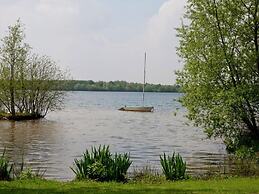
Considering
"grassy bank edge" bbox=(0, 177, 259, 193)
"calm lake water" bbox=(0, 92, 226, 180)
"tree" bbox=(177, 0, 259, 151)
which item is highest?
"tree" bbox=(177, 0, 259, 151)

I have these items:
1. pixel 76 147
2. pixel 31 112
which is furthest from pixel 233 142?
pixel 31 112

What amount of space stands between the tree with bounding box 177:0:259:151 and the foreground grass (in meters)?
12.2

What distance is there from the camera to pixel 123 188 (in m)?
13.9

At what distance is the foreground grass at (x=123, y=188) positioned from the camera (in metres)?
13.1

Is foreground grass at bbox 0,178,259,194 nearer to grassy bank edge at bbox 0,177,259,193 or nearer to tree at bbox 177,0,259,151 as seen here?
grassy bank edge at bbox 0,177,259,193

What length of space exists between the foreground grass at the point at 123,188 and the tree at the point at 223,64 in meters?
12.2

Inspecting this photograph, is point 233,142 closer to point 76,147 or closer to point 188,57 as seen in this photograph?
point 188,57

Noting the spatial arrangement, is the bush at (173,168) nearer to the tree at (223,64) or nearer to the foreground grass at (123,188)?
the foreground grass at (123,188)

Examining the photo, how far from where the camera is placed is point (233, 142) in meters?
28.6

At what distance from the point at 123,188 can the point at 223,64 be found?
1556 centimetres

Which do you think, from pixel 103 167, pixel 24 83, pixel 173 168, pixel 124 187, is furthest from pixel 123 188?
pixel 24 83

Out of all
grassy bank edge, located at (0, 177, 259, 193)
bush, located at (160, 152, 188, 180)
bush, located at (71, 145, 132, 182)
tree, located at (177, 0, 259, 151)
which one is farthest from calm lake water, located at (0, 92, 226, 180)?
grassy bank edge, located at (0, 177, 259, 193)

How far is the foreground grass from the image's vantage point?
1309 cm

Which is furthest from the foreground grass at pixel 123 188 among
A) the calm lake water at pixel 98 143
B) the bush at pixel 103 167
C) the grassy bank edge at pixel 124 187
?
the calm lake water at pixel 98 143
